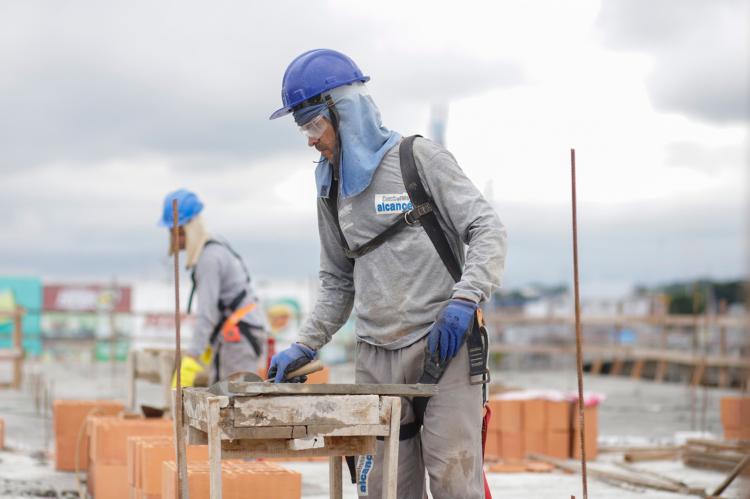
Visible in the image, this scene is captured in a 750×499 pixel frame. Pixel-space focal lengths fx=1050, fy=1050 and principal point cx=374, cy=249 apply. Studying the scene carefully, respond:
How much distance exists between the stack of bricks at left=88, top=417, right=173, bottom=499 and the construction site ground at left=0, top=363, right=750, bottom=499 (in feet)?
1.47

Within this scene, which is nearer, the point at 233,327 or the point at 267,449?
the point at 267,449

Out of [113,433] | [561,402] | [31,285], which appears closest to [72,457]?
[113,433]

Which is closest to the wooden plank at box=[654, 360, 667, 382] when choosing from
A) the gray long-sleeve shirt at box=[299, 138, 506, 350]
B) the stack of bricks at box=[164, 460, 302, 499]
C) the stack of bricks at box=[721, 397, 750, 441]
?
the stack of bricks at box=[721, 397, 750, 441]

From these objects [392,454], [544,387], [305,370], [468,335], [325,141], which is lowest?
[544,387]

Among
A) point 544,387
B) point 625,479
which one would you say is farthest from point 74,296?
point 625,479

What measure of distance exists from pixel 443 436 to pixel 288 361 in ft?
2.04

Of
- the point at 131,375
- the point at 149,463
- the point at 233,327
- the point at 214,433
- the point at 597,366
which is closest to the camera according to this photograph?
the point at 214,433

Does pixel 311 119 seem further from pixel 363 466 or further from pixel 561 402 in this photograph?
pixel 561 402

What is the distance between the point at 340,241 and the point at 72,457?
4.48 meters

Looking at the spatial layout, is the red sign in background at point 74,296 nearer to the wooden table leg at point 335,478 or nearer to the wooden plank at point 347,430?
the wooden table leg at point 335,478

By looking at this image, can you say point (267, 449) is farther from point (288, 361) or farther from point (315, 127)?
point (315, 127)

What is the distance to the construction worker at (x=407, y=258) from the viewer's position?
3318 mm

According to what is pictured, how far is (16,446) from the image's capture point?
902cm

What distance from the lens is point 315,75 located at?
347cm
